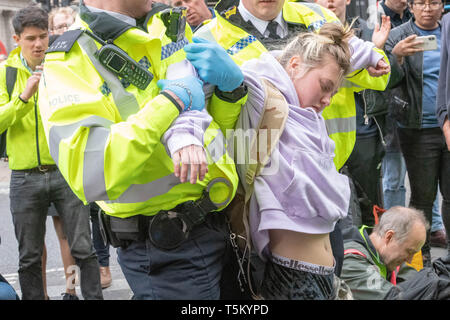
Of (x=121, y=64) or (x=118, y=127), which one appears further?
(x=121, y=64)

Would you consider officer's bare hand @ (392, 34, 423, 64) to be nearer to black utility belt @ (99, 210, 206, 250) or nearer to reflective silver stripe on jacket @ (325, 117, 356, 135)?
reflective silver stripe on jacket @ (325, 117, 356, 135)

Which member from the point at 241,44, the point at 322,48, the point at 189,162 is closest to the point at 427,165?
the point at 241,44

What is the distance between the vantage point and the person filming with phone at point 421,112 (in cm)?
495

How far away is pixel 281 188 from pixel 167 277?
48 cm

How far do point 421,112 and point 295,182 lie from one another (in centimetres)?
311

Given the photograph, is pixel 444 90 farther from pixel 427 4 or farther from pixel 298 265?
pixel 298 265

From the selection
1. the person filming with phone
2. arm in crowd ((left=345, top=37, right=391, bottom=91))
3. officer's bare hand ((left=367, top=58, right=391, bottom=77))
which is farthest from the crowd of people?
the person filming with phone

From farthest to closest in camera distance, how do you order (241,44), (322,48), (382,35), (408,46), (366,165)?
(366,165), (408,46), (382,35), (241,44), (322,48)

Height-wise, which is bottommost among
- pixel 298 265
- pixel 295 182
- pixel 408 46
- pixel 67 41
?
pixel 408 46

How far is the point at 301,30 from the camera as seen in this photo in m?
3.13

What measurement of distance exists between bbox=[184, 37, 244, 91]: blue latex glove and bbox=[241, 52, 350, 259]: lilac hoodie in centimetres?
17

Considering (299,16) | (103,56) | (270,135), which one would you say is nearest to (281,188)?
(270,135)

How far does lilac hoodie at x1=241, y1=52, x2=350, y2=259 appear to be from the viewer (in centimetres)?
221

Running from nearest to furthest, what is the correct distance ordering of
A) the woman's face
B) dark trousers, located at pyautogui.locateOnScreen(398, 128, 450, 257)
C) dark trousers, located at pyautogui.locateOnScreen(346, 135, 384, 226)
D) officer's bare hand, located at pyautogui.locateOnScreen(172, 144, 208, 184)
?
officer's bare hand, located at pyautogui.locateOnScreen(172, 144, 208, 184)
the woman's face
dark trousers, located at pyautogui.locateOnScreen(346, 135, 384, 226)
dark trousers, located at pyautogui.locateOnScreen(398, 128, 450, 257)
